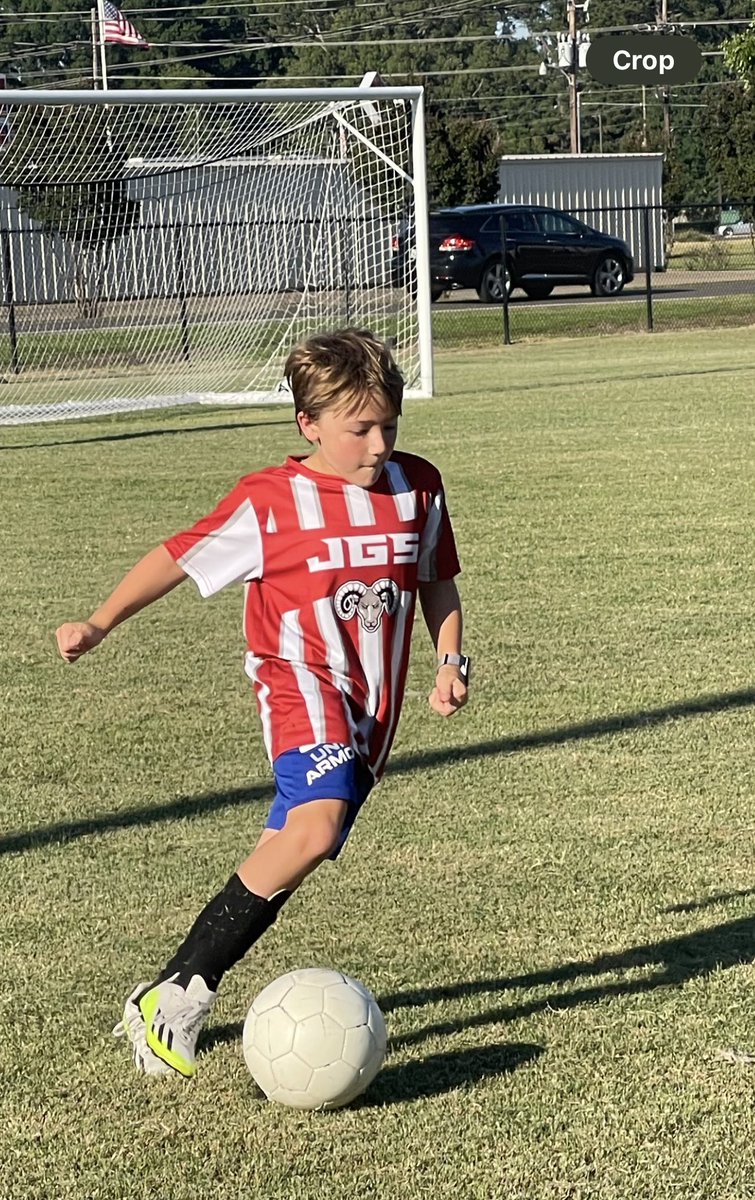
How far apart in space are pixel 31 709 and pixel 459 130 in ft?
134

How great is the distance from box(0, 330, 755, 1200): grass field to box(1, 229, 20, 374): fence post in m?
11.6

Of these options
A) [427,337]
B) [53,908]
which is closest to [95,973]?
[53,908]

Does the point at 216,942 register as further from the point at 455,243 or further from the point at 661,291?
the point at 661,291

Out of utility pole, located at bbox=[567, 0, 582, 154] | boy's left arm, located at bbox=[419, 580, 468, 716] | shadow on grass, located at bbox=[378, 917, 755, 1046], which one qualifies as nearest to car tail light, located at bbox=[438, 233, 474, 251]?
shadow on grass, located at bbox=[378, 917, 755, 1046]

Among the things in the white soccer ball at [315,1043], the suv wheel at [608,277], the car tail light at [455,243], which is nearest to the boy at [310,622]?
the white soccer ball at [315,1043]

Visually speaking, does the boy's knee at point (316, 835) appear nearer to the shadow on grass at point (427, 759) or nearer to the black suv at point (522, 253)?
the shadow on grass at point (427, 759)

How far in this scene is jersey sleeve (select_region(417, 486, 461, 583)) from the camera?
354 cm

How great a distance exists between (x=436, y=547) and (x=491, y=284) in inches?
1063

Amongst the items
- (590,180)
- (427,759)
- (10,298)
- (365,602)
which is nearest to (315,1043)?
(365,602)

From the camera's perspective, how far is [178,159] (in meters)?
17.9

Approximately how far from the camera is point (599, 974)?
391 centimetres

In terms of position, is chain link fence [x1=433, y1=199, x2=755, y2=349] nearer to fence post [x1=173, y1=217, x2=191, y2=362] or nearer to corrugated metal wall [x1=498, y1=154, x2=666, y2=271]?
corrugated metal wall [x1=498, y1=154, x2=666, y2=271]

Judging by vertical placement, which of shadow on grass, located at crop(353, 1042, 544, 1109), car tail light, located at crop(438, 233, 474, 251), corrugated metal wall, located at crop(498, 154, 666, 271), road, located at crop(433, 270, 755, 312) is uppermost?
corrugated metal wall, located at crop(498, 154, 666, 271)

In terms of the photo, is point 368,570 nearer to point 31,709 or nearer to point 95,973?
point 95,973
